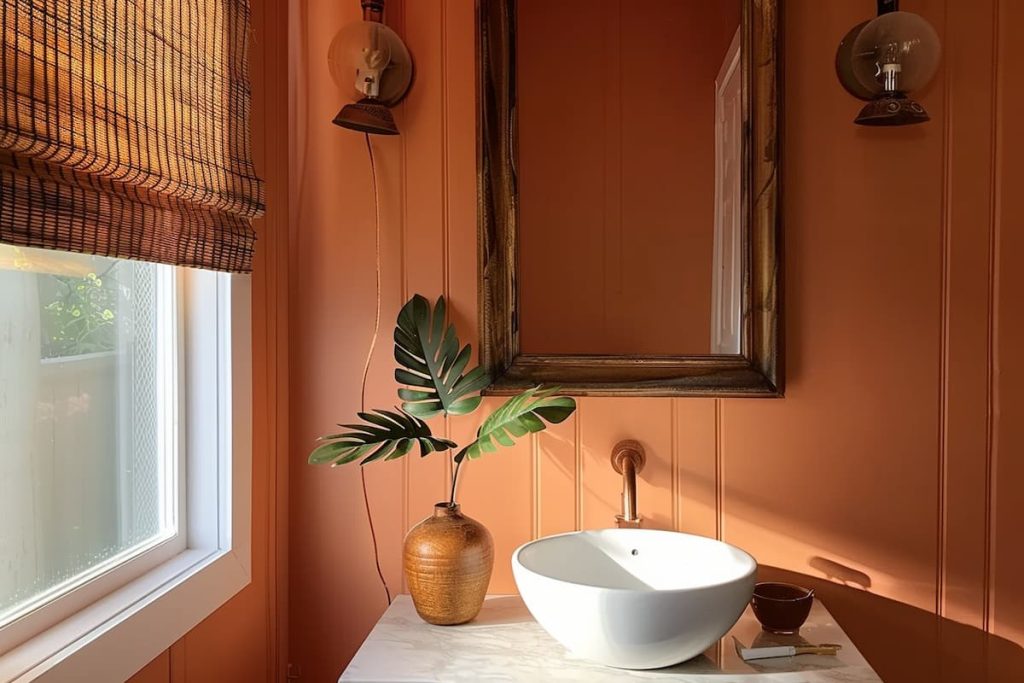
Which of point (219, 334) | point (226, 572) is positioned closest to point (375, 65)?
point (219, 334)

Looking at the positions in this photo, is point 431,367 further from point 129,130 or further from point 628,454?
point 129,130

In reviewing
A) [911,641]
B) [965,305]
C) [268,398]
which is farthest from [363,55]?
[911,641]

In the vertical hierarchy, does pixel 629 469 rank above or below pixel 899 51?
below

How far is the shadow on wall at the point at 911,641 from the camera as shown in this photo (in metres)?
1.57

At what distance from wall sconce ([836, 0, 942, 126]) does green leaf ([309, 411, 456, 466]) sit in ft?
3.00

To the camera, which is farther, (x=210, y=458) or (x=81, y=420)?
(x=210, y=458)

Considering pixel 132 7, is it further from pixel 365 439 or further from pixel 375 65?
pixel 365 439

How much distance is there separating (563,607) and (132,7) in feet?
3.06

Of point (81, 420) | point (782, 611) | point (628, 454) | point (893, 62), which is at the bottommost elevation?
point (782, 611)

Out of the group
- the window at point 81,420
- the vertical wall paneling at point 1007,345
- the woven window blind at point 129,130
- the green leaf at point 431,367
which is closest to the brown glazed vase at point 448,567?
the green leaf at point 431,367

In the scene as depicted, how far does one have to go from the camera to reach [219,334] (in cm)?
141

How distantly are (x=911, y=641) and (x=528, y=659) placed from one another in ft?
2.44

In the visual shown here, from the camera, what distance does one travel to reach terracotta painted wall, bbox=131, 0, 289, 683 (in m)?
1.49

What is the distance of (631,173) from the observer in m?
1.62
